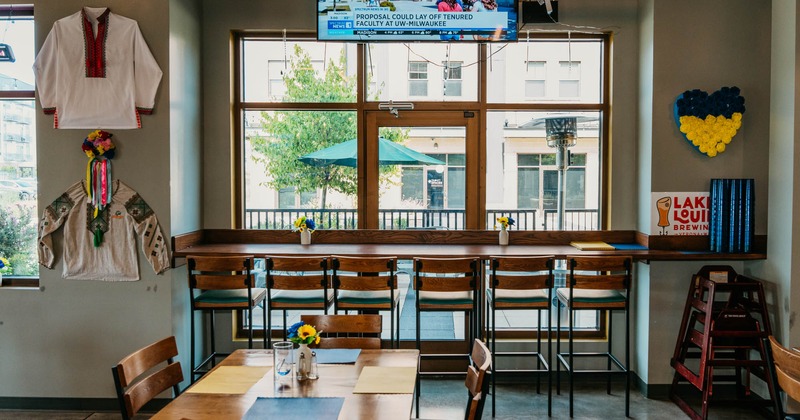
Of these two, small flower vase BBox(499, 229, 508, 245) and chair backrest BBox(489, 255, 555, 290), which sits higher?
small flower vase BBox(499, 229, 508, 245)

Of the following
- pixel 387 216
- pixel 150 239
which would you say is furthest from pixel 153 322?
pixel 387 216

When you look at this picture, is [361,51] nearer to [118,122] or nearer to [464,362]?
[118,122]

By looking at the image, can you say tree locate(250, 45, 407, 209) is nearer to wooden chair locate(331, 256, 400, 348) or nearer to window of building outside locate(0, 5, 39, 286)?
wooden chair locate(331, 256, 400, 348)

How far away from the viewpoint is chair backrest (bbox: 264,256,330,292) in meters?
3.67

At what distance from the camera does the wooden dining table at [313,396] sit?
1917 millimetres

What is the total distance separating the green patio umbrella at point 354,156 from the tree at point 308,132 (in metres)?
0.05

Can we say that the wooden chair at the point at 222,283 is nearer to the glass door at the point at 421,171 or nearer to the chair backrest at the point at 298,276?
the chair backrest at the point at 298,276

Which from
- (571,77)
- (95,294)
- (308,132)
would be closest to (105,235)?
(95,294)

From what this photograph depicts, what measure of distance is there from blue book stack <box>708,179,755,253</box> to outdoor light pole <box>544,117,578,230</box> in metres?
1.18

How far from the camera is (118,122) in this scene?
153 inches

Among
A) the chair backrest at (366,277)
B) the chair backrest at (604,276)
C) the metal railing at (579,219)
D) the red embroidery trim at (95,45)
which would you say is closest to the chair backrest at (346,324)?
the chair backrest at (366,277)

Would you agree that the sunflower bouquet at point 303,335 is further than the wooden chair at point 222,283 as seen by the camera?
No

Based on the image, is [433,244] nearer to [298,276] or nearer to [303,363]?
[298,276]

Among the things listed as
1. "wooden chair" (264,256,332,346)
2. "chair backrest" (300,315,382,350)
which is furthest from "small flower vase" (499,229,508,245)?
"chair backrest" (300,315,382,350)
